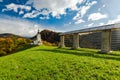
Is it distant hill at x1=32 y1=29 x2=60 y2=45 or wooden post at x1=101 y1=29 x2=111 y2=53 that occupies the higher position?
distant hill at x1=32 y1=29 x2=60 y2=45

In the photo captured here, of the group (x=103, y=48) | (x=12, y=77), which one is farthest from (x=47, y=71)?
(x=103, y=48)

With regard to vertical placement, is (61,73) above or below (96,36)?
below

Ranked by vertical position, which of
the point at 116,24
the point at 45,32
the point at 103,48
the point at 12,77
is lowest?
the point at 12,77

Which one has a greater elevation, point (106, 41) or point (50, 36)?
point (50, 36)

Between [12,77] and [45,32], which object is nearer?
[12,77]

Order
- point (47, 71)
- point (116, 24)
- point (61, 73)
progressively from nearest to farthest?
point (61, 73) < point (47, 71) < point (116, 24)

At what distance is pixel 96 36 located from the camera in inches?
2857

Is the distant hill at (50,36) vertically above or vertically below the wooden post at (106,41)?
above

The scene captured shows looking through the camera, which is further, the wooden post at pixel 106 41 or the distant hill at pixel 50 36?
the distant hill at pixel 50 36

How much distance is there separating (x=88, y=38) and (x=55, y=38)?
113ft

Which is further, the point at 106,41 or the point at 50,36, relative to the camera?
the point at 50,36

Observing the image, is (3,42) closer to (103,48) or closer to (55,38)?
(103,48)

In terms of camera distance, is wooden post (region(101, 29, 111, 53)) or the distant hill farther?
the distant hill

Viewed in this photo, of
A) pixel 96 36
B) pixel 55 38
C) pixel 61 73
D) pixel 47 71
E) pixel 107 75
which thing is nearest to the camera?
pixel 107 75
